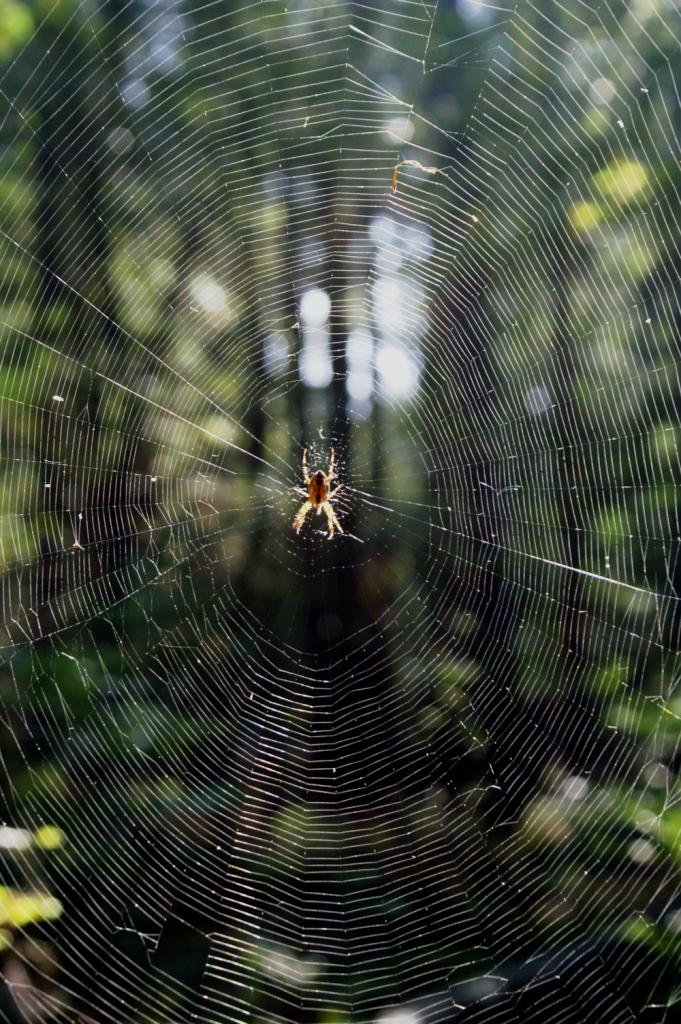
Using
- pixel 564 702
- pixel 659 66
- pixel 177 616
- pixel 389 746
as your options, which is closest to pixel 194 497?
pixel 177 616

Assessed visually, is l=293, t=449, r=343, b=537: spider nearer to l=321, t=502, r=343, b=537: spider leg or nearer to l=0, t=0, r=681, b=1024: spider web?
l=321, t=502, r=343, b=537: spider leg

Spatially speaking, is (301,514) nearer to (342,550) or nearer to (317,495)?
(317,495)

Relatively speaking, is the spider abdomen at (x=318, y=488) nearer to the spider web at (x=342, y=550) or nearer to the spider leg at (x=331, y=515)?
the spider leg at (x=331, y=515)

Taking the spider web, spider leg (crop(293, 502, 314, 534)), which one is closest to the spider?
spider leg (crop(293, 502, 314, 534))

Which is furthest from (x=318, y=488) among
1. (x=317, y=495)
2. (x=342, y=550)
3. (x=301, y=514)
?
(x=342, y=550)

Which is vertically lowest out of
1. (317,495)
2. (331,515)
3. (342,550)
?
(342,550)

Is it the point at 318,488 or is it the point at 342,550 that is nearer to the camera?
the point at 318,488

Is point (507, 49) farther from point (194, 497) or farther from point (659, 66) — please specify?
point (194, 497)

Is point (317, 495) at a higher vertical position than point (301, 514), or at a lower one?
higher

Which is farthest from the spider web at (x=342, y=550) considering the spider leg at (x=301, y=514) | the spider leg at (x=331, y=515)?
the spider leg at (x=301, y=514)
